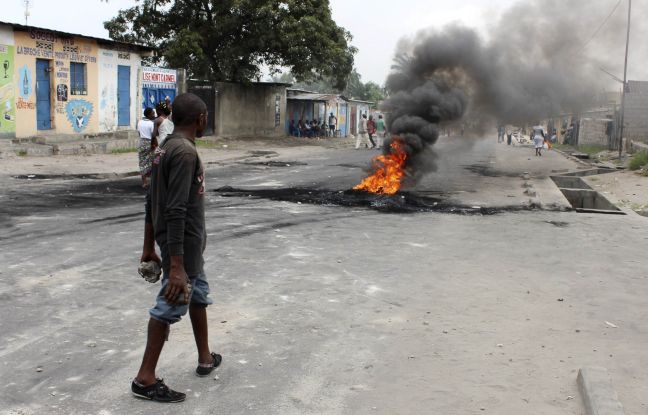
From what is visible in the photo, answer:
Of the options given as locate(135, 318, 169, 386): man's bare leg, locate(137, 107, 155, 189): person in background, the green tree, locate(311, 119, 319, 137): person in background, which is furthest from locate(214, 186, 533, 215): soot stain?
locate(311, 119, 319, 137): person in background

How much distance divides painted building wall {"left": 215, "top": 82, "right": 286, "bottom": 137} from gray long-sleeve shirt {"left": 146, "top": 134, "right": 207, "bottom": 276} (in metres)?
26.5

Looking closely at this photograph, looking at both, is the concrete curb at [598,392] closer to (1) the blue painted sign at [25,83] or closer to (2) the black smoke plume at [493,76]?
(2) the black smoke plume at [493,76]

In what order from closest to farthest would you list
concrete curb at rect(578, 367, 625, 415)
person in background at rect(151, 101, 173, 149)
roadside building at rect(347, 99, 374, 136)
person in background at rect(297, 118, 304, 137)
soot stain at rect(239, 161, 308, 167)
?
concrete curb at rect(578, 367, 625, 415) → person in background at rect(151, 101, 173, 149) → soot stain at rect(239, 161, 308, 167) → person in background at rect(297, 118, 304, 137) → roadside building at rect(347, 99, 374, 136)

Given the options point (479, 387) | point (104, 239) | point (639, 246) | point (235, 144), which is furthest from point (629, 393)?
point (235, 144)

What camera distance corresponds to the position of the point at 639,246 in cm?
805

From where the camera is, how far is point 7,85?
60.3ft

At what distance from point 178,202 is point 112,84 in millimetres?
20896

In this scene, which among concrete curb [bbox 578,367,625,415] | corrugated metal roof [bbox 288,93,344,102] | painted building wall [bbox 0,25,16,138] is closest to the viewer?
concrete curb [bbox 578,367,625,415]

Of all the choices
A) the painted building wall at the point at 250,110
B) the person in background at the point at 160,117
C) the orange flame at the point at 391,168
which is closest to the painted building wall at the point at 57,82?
the painted building wall at the point at 250,110

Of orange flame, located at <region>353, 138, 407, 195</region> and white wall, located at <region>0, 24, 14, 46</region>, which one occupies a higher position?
white wall, located at <region>0, 24, 14, 46</region>

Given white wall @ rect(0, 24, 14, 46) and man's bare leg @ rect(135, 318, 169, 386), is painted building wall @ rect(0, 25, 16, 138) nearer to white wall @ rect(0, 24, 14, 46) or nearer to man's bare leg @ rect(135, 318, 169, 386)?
white wall @ rect(0, 24, 14, 46)

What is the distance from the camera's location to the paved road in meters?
3.48

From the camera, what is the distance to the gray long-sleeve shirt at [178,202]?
10.6ft

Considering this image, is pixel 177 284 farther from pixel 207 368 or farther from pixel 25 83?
pixel 25 83
